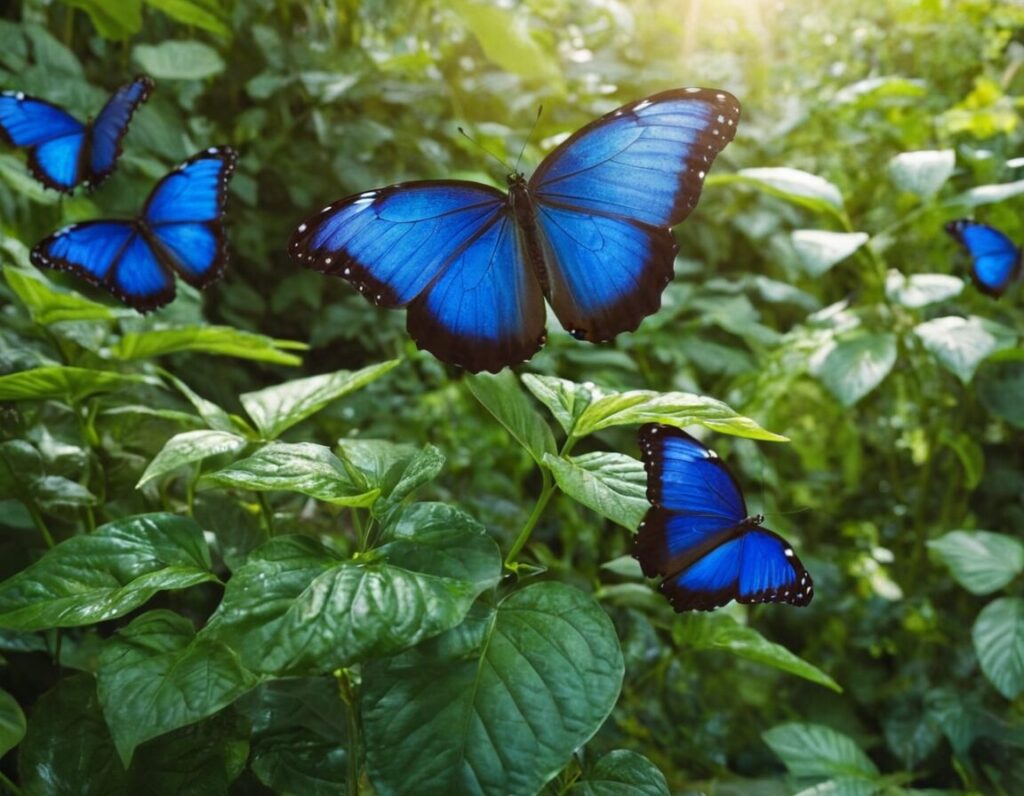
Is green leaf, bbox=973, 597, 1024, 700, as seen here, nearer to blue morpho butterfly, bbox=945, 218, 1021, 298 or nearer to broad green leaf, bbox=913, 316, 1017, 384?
broad green leaf, bbox=913, 316, 1017, 384

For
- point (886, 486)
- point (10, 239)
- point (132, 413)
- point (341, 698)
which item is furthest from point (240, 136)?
point (886, 486)

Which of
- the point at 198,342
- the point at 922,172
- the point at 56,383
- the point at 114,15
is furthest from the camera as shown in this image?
the point at 922,172

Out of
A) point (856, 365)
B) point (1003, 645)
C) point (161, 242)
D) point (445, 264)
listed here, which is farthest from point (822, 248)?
point (161, 242)

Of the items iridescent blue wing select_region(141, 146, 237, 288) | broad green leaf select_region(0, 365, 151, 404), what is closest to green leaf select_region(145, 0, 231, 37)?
iridescent blue wing select_region(141, 146, 237, 288)

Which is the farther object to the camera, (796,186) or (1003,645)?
(796,186)

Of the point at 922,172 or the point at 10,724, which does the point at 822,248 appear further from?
the point at 10,724
